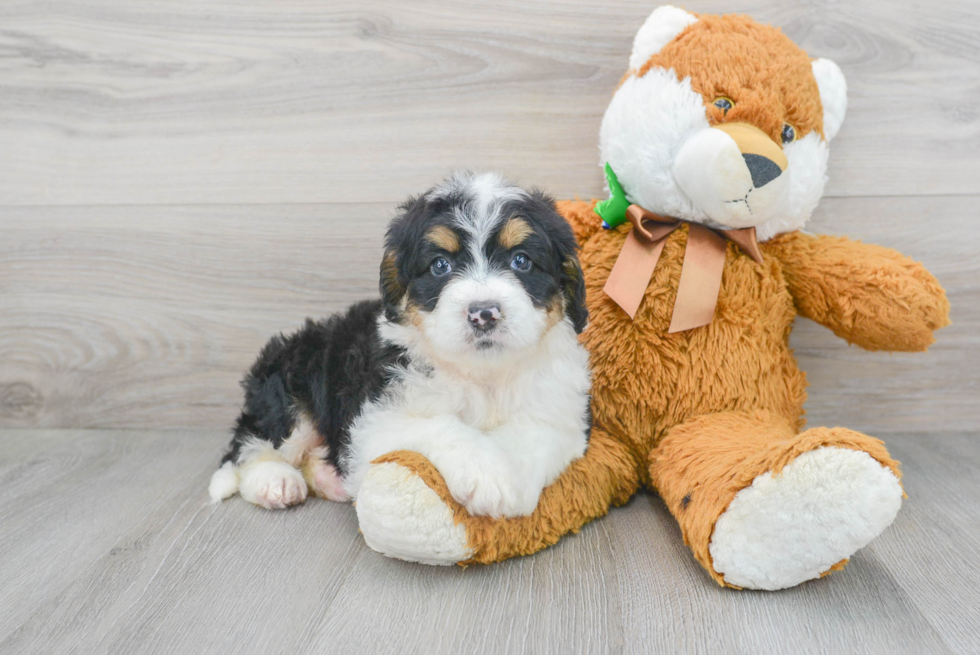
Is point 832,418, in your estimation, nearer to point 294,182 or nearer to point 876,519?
point 876,519

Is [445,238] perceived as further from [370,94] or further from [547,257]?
[370,94]

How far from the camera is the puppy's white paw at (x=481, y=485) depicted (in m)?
1.39

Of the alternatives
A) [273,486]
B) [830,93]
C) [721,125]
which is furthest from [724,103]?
[273,486]

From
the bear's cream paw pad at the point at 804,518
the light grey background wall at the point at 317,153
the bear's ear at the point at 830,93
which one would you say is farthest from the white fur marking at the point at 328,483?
the bear's ear at the point at 830,93

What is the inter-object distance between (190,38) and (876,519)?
2319 mm

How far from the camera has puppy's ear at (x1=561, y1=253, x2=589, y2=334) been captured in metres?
1.57

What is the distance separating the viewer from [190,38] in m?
2.20

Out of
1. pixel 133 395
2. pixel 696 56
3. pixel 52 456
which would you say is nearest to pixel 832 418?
pixel 696 56

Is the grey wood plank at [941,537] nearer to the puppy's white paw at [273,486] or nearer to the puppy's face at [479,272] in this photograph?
the puppy's face at [479,272]

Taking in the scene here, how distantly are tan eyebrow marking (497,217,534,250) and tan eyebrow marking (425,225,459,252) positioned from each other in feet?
0.31

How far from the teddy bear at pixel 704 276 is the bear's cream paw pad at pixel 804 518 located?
117mm

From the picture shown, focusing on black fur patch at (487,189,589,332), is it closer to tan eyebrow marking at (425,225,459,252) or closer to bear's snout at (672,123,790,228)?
tan eyebrow marking at (425,225,459,252)

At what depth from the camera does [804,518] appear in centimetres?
126

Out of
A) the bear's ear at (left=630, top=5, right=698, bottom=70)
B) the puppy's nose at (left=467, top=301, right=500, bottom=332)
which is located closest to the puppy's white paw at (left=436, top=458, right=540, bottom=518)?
the puppy's nose at (left=467, top=301, right=500, bottom=332)
